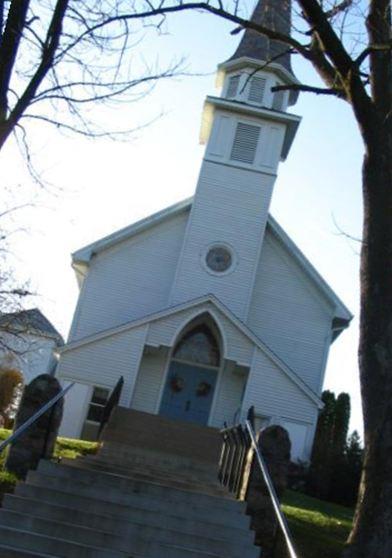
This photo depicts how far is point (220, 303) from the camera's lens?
2272 cm

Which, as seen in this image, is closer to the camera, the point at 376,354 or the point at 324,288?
the point at 376,354

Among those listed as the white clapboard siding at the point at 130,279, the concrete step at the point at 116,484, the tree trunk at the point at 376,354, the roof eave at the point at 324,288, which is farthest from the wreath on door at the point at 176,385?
the tree trunk at the point at 376,354

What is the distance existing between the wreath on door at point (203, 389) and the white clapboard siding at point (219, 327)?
65.6 inches

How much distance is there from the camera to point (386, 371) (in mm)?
7004

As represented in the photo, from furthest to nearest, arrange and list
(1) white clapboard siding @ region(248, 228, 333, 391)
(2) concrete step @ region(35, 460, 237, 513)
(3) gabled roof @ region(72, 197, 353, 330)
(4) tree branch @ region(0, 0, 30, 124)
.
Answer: (3) gabled roof @ region(72, 197, 353, 330), (1) white clapboard siding @ region(248, 228, 333, 391), (2) concrete step @ region(35, 460, 237, 513), (4) tree branch @ region(0, 0, 30, 124)

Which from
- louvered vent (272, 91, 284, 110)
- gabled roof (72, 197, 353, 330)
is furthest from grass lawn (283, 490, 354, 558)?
louvered vent (272, 91, 284, 110)

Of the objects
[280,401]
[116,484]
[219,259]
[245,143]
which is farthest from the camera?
[245,143]

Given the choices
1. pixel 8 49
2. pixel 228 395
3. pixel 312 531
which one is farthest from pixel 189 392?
pixel 8 49

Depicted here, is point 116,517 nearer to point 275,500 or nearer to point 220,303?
point 275,500

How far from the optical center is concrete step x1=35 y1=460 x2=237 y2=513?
8852 mm

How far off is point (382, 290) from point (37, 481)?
4.42 meters

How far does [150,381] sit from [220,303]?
3.32 meters

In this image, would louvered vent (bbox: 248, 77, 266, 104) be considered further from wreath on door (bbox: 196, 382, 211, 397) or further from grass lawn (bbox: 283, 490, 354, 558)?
grass lawn (bbox: 283, 490, 354, 558)

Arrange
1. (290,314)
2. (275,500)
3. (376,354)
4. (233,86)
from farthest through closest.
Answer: (233,86)
(290,314)
(275,500)
(376,354)
